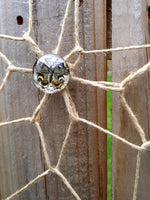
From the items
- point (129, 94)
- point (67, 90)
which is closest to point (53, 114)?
point (67, 90)

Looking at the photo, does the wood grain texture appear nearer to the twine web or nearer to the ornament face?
the twine web

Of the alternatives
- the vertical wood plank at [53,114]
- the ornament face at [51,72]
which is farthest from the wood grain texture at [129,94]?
the ornament face at [51,72]

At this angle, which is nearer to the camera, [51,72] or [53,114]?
[51,72]

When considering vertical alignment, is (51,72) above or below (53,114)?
above

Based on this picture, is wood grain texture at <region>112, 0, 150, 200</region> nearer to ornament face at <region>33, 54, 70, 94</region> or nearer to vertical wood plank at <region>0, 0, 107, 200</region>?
vertical wood plank at <region>0, 0, 107, 200</region>

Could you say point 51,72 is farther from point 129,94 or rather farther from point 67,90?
point 129,94

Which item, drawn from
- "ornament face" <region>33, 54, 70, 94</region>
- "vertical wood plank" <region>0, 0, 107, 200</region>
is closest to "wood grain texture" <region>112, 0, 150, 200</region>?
"vertical wood plank" <region>0, 0, 107, 200</region>
